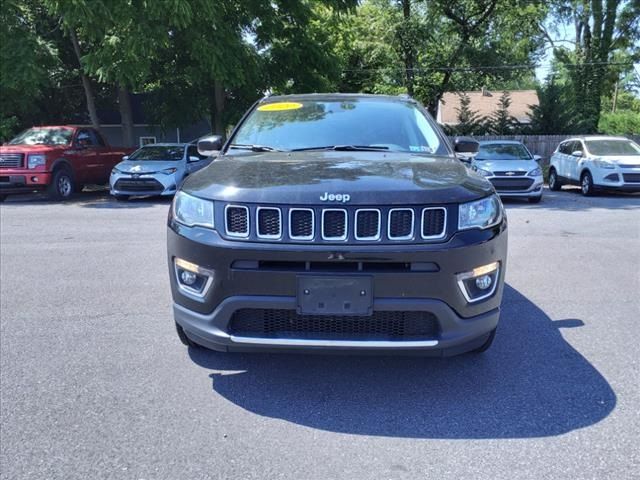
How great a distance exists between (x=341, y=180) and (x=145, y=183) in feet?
38.6

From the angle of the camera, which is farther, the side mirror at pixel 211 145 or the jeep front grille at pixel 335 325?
the side mirror at pixel 211 145

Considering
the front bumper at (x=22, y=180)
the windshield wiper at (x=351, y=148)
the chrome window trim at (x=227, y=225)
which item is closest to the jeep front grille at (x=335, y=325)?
the chrome window trim at (x=227, y=225)

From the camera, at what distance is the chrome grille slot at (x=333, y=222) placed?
306 cm

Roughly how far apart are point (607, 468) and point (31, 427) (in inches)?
113

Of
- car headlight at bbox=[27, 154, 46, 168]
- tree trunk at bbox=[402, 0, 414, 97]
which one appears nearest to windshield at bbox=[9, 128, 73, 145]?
car headlight at bbox=[27, 154, 46, 168]

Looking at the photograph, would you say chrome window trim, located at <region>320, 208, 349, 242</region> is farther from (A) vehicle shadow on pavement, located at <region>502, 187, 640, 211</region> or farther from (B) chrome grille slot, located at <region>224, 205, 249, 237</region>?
(A) vehicle shadow on pavement, located at <region>502, 187, 640, 211</region>

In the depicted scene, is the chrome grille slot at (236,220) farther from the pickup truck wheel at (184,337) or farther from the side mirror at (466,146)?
the side mirror at (466,146)

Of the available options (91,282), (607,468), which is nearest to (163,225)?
(91,282)

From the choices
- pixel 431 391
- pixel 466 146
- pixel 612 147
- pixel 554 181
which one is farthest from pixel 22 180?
pixel 612 147

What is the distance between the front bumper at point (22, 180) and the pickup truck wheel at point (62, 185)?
0.73ft

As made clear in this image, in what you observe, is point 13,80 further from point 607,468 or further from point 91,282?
point 607,468

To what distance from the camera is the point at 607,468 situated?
271 centimetres

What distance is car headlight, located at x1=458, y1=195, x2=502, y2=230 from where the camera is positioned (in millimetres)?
3145

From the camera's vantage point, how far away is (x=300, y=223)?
3074 mm
